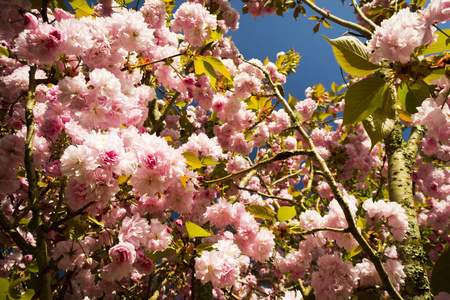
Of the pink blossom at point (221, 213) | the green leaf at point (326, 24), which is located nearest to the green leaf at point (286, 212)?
the pink blossom at point (221, 213)

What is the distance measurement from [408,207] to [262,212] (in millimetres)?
1374

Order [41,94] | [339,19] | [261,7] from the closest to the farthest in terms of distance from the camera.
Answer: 1. [41,94]
2. [339,19]
3. [261,7]

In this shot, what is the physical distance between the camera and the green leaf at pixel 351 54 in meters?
0.83

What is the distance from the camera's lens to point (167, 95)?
10.5 feet

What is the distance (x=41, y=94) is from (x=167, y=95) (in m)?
1.38

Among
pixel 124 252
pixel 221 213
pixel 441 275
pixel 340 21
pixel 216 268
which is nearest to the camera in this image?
pixel 441 275

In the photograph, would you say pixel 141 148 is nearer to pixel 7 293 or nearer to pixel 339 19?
pixel 7 293

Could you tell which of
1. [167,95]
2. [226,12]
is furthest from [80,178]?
[226,12]

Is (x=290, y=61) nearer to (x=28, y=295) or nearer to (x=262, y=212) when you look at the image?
(x=262, y=212)

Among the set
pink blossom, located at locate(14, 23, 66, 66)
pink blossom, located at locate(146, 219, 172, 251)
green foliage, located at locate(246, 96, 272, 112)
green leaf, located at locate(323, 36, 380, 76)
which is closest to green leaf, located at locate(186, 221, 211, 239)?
pink blossom, located at locate(146, 219, 172, 251)

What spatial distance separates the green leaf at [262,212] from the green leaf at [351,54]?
1030 mm

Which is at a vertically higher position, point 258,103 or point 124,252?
point 258,103

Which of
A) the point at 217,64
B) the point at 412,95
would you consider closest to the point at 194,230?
the point at 217,64

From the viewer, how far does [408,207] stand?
2084 millimetres
